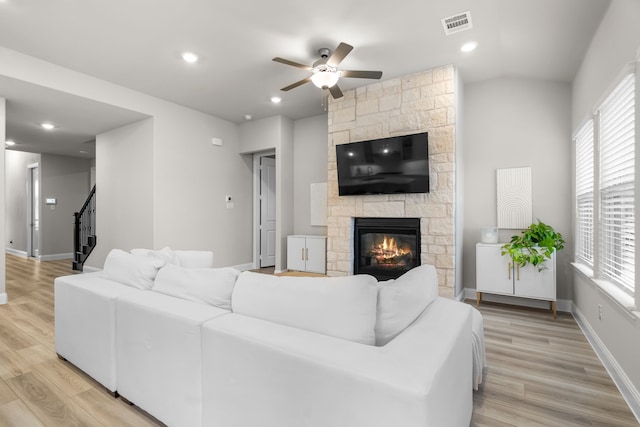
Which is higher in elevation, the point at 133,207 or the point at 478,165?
the point at 478,165

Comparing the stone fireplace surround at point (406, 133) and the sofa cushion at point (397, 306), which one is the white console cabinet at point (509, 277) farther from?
the sofa cushion at point (397, 306)

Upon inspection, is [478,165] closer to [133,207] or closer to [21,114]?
[133,207]

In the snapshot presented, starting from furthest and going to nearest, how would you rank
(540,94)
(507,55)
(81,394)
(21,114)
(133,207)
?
(133,207)
(21,114)
(540,94)
(507,55)
(81,394)

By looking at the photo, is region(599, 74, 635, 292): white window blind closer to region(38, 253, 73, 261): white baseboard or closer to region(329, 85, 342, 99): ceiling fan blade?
region(329, 85, 342, 99): ceiling fan blade

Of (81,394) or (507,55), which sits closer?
(81,394)

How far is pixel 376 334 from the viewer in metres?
1.32

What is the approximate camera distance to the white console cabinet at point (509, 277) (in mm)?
3549

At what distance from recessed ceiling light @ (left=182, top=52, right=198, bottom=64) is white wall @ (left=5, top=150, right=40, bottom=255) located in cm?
713

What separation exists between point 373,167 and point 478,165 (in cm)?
140

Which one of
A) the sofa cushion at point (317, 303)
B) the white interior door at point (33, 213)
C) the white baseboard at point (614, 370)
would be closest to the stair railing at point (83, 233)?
the white interior door at point (33, 213)

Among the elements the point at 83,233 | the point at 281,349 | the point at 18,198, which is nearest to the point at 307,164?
the point at 281,349

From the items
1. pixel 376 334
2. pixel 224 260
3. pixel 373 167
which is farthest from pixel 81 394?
pixel 224 260

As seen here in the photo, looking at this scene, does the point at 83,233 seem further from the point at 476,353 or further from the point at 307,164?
the point at 476,353

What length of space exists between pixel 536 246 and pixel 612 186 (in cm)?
124
